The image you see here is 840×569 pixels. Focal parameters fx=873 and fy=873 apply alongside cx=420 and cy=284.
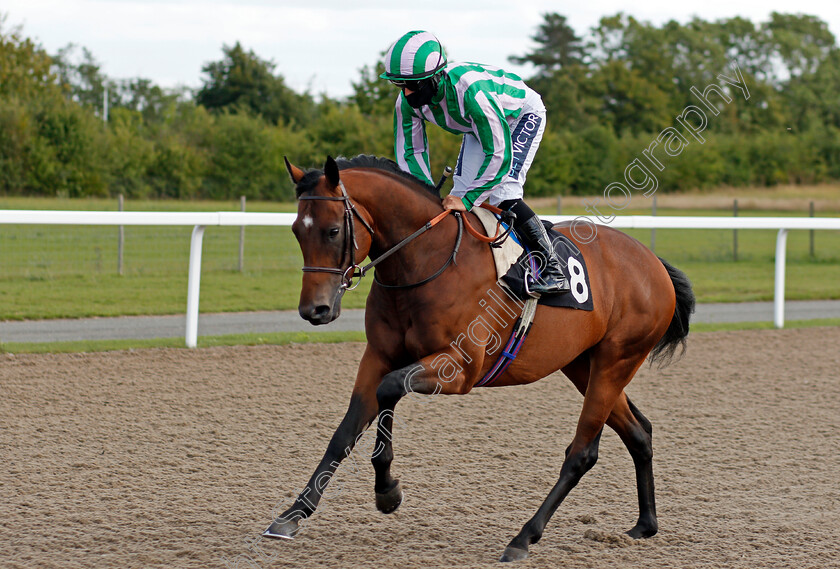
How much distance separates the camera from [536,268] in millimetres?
3889

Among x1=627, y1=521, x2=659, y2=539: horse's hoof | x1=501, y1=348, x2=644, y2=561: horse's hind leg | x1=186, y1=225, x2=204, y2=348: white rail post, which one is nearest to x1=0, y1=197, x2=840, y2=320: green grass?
x1=186, y1=225, x2=204, y2=348: white rail post

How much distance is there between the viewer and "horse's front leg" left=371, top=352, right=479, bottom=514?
3.34 m

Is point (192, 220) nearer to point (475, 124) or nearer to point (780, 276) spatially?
point (475, 124)

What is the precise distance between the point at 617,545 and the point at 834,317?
27.2ft

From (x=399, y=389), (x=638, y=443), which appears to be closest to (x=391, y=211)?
(x=399, y=389)

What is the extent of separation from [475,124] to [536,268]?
2.37 feet

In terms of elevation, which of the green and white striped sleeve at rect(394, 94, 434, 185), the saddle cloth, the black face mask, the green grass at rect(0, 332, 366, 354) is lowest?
the green grass at rect(0, 332, 366, 354)

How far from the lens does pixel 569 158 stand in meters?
29.5

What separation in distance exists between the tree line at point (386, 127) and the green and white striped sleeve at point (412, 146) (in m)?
10.7

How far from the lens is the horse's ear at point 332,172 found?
3.15 meters

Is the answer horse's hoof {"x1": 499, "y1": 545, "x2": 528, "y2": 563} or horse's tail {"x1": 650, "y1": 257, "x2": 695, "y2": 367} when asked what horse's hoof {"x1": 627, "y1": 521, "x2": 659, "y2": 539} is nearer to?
horse's hoof {"x1": 499, "y1": 545, "x2": 528, "y2": 563}

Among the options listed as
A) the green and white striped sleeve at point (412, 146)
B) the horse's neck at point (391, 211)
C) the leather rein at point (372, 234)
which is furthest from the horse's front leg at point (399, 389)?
the green and white striped sleeve at point (412, 146)

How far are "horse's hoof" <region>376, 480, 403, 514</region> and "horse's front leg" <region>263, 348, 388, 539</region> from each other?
29cm

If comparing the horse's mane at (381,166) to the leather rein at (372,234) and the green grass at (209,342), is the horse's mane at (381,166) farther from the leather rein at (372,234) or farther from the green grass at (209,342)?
the green grass at (209,342)
